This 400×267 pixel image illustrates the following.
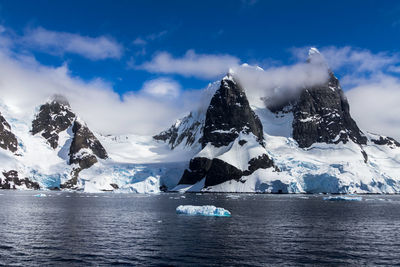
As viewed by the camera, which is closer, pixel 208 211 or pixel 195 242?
pixel 195 242

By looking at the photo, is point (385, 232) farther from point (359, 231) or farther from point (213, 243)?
point (213, 243)

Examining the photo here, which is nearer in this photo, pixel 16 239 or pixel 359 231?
pixel 16 239

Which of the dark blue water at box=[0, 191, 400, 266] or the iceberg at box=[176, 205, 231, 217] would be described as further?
the iceberg at box=[176, 205, 231, 217]

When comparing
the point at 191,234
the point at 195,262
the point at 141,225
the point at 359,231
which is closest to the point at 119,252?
the point at 195,262

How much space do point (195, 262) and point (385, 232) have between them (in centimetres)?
3593

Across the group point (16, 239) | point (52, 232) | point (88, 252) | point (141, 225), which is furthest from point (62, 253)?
point (141, 225)

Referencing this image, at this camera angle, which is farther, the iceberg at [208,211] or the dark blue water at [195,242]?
the iceberg at [208,211]

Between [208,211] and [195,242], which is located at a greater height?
[208,211]

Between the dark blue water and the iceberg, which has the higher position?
the iceberg

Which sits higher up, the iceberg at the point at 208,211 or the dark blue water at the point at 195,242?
the iceberg at the point at 208,211

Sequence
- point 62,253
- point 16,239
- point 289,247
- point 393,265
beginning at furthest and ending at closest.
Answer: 1. point 16,239
2. point 289,247
3. point 62,253
4. point 393,265

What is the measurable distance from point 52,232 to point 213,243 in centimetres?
2356

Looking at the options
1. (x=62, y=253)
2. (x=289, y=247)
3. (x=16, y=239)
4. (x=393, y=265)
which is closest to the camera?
(x=393, y=265)

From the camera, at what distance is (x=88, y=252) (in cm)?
4219
